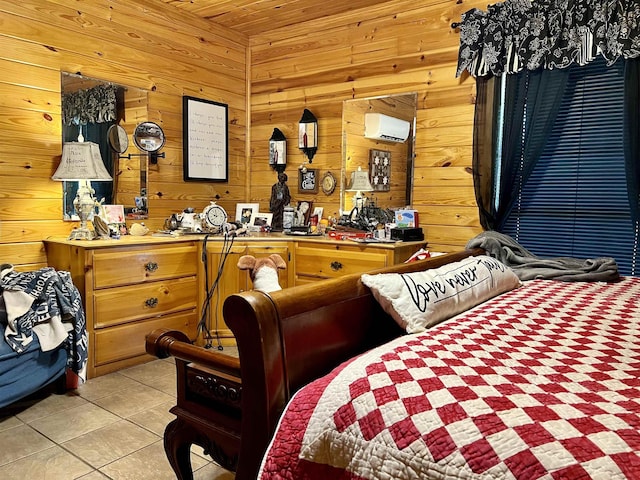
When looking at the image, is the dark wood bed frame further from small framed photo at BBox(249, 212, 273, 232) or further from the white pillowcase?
small framed photo at BBox(249, 212, 273, 232)

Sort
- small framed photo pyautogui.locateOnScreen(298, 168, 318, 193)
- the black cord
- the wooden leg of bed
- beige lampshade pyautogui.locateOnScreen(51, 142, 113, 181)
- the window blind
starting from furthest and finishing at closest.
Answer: small framed photo pyautogui.locateOnScreen(298, 168, 318, 193) < the black cord < beige lampshade pyautogui.locateOnScreen(51, 142, 113, 181) < the window blind < the wooden leg of bed

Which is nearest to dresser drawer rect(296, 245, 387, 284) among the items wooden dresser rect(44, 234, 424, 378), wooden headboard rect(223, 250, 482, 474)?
wooden dresser rect(44, 234, 424, 378)

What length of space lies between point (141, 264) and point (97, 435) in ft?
3.81

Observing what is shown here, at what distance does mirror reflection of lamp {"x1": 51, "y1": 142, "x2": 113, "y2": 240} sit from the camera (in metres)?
2.99

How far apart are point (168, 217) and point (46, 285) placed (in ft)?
4.64

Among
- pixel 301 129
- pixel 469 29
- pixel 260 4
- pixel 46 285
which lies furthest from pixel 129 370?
pixel 469 29

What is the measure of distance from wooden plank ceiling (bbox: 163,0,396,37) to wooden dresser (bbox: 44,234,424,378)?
5.67ft

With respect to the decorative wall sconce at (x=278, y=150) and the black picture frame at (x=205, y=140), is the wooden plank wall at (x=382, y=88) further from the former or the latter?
the black picture frame at (x=205, y=140)

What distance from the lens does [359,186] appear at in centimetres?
374

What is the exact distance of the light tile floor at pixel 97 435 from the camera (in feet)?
6.36

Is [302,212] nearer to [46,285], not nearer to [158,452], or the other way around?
[46,285]

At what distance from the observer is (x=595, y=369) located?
3.79 feet

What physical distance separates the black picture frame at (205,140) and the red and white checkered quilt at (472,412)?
3.05 meters

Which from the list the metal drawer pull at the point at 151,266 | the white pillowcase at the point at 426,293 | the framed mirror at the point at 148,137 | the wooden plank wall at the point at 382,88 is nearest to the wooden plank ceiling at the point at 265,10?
the wooden plank wall at the point at 382,88
